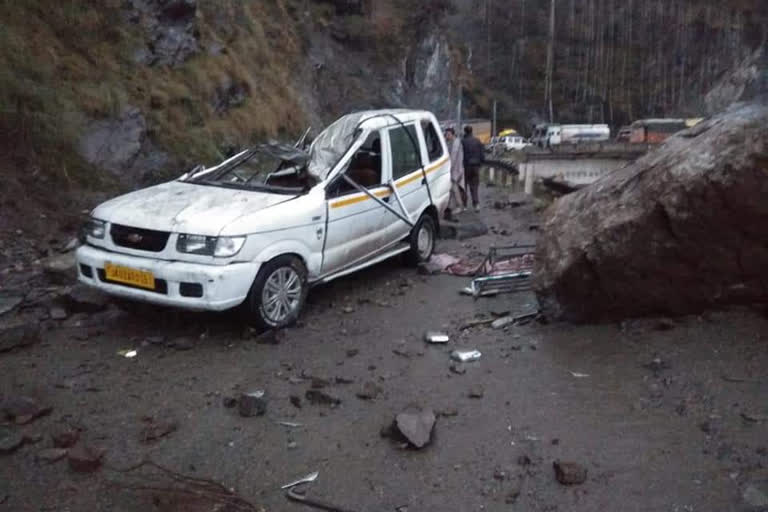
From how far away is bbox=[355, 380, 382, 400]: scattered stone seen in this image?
15.5ft

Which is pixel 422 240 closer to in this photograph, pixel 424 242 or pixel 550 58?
pixel 424 242

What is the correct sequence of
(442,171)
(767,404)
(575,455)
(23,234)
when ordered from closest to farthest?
(575,455), (767,404), (23,234), (442,171)

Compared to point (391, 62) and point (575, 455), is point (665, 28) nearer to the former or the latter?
point (391, 62)

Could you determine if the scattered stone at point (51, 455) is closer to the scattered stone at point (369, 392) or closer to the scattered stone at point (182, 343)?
the scattered stone at point (182, 343)

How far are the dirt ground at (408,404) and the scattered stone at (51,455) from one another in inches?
1.7

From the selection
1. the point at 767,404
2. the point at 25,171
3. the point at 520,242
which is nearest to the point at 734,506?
the point at 767,404

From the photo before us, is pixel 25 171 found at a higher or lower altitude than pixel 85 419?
higher

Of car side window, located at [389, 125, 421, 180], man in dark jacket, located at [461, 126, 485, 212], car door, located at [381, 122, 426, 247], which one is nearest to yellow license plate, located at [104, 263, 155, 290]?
car door, located at [381, 122, 426, 247]

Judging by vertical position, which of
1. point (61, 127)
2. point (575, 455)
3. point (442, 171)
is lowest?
point (575, 455)

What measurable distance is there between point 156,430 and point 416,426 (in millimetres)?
1512

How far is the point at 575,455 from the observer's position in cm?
383

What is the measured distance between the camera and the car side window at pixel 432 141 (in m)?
8.52

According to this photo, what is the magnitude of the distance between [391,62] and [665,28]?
182 ft

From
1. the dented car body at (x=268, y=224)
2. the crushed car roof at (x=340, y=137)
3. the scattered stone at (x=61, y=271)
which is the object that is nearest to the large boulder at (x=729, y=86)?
the crushed car roof at (x=340, y=137)
